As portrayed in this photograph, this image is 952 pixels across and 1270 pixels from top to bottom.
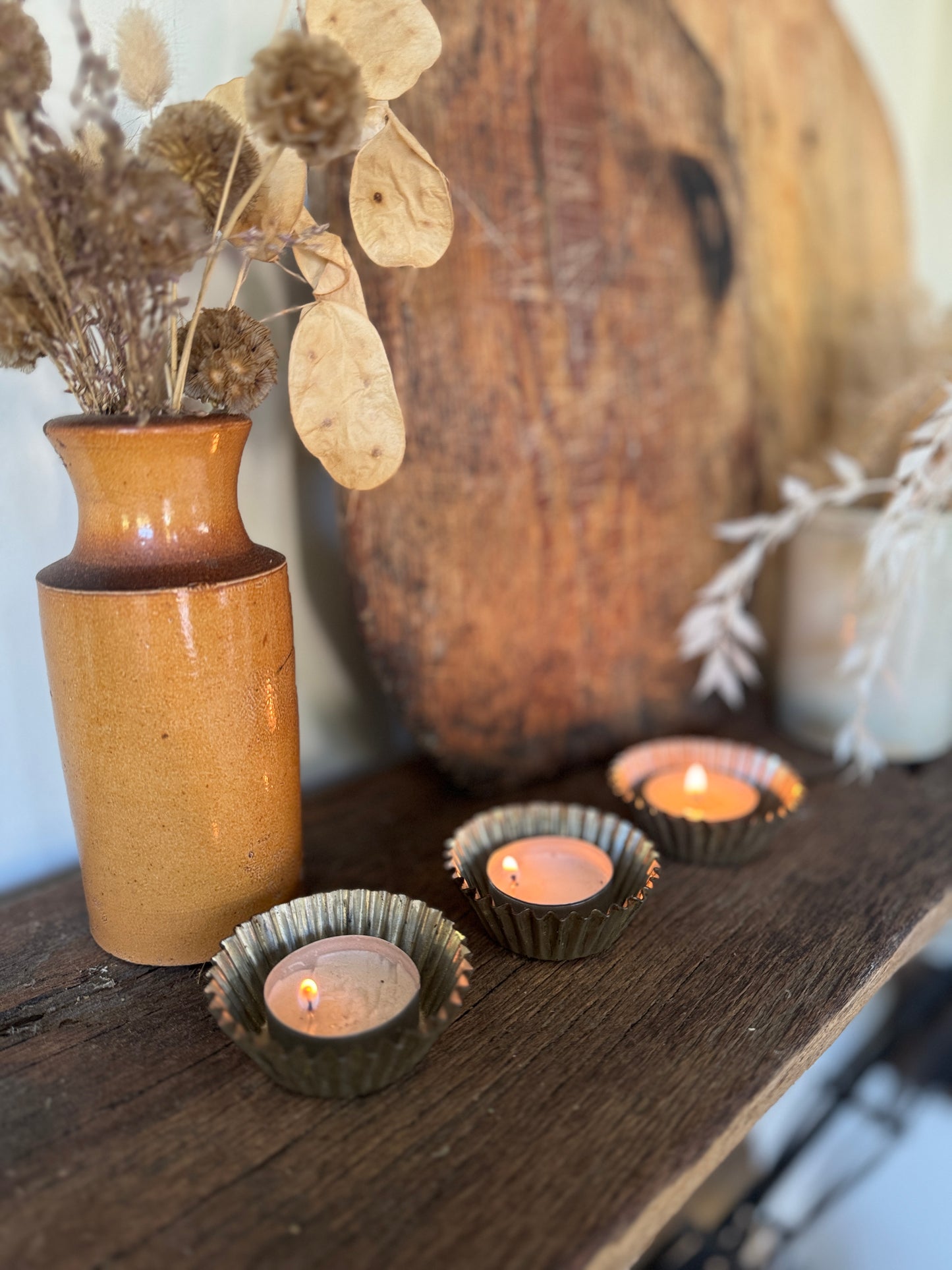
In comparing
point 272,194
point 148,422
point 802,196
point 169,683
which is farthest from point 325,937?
point 802,196

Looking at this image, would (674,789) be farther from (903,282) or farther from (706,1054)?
(903,282)

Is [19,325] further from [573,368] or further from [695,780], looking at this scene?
[695,780]

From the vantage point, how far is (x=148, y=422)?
426mm

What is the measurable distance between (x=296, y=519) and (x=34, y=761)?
0.81ft

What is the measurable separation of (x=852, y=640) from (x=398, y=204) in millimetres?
517

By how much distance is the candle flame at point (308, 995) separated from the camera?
0.44 metres

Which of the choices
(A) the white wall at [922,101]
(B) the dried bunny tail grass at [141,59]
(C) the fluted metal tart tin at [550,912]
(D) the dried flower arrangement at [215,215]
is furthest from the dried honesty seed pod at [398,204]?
(A) the white wall at [922,101]

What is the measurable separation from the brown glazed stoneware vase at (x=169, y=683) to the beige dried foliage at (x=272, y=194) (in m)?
0.10

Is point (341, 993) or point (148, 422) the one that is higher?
point (148, 422)

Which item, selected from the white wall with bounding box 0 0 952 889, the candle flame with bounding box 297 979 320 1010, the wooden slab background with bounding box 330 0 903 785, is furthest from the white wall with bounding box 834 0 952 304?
the candle flame with bounding box 297 979 320 1010

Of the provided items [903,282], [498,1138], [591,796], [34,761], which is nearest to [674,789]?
[591,796]

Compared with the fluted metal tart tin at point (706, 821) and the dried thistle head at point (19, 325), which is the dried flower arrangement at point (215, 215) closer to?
the dried thistle head at point (19, 325)

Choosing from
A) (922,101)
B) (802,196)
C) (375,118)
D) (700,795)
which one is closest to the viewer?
(375,118)

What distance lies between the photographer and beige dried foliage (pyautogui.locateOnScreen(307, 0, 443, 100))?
43 centimetres
